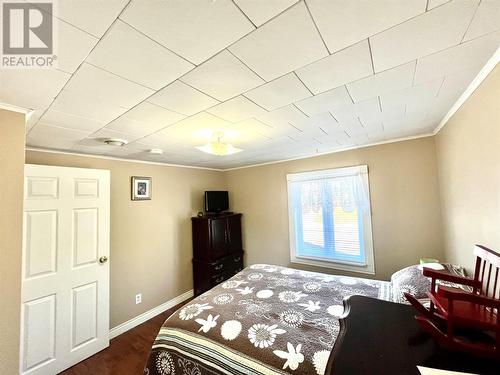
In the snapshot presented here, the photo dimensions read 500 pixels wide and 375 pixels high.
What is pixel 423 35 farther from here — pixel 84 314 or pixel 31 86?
pixel 84 314

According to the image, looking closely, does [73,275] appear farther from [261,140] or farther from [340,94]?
[340,94]

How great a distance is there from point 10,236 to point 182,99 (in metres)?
1.49

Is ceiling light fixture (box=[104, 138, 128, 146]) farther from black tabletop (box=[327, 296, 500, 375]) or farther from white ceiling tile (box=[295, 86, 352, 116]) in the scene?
black tabletop (box=[327, 296, 500, 375])

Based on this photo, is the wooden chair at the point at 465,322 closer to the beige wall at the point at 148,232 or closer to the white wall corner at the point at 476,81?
the white wall corner at the point at 476,81

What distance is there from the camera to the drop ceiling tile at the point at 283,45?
0.85 meters

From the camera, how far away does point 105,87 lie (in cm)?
124

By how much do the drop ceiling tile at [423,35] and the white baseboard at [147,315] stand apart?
3.87m

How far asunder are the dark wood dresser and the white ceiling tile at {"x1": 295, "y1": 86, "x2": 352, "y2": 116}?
256cm

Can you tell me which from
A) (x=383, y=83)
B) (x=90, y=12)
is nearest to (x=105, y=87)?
(x=90, y=12)

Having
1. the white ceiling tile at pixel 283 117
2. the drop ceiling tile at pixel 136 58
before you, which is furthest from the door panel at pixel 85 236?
the white ceiling tile at pixel 283 117

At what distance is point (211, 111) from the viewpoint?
1.65m

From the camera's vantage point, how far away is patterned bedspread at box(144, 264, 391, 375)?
4.10 feet

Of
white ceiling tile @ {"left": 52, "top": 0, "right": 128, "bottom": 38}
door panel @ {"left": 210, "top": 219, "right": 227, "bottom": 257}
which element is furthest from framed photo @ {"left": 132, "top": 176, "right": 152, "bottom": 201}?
white ceiling tile @ {"left": 52, "top": 0, "right": 128, "bottom": 38}

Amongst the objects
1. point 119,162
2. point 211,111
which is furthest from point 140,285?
point 211,111
